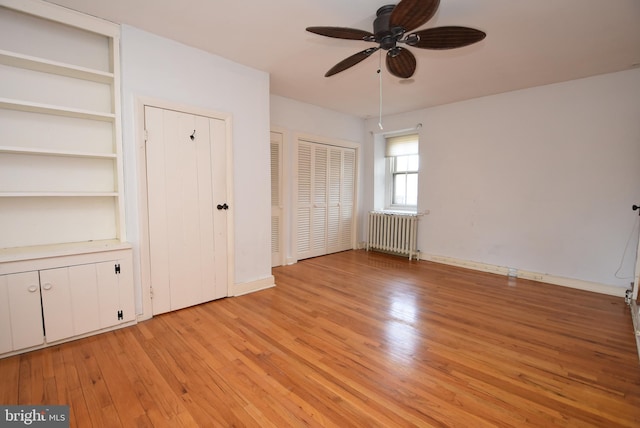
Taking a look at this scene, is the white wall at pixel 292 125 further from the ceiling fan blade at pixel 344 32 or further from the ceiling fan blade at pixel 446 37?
the ceiling fan blade at pixel 446 37

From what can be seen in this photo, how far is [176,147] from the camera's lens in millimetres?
2797

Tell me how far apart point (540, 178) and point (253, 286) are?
411 centimetres

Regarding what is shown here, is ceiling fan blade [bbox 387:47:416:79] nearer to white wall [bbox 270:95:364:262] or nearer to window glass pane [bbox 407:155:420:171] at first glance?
white wall [bbox 270:95:364:262]

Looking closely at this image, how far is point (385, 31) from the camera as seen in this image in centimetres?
201

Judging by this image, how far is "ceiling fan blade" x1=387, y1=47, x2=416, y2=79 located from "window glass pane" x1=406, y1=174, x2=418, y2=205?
3122 millimetres

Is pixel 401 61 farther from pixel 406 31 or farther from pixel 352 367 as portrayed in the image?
pixel 352 367

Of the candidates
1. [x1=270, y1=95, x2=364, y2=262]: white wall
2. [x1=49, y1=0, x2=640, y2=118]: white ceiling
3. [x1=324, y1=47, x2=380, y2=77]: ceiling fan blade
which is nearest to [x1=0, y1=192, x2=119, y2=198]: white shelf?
[x1=49, y1=0, x2=640, y2=118]: white ceiling

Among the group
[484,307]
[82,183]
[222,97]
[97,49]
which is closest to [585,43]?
[484,307]

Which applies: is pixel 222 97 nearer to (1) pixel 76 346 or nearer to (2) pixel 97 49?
(2) pixel 97 49

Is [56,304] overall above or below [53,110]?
below

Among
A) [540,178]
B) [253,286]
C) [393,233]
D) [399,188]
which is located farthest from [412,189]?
[253,286]

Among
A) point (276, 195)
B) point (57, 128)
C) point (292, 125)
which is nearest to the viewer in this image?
point (57, 128)

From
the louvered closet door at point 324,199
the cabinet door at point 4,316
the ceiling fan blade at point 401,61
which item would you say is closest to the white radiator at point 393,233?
the louvered closet door at point 324,199

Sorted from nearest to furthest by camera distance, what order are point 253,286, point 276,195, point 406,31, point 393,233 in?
point 406,31
point 253,286
point 276,195
point 393,233
